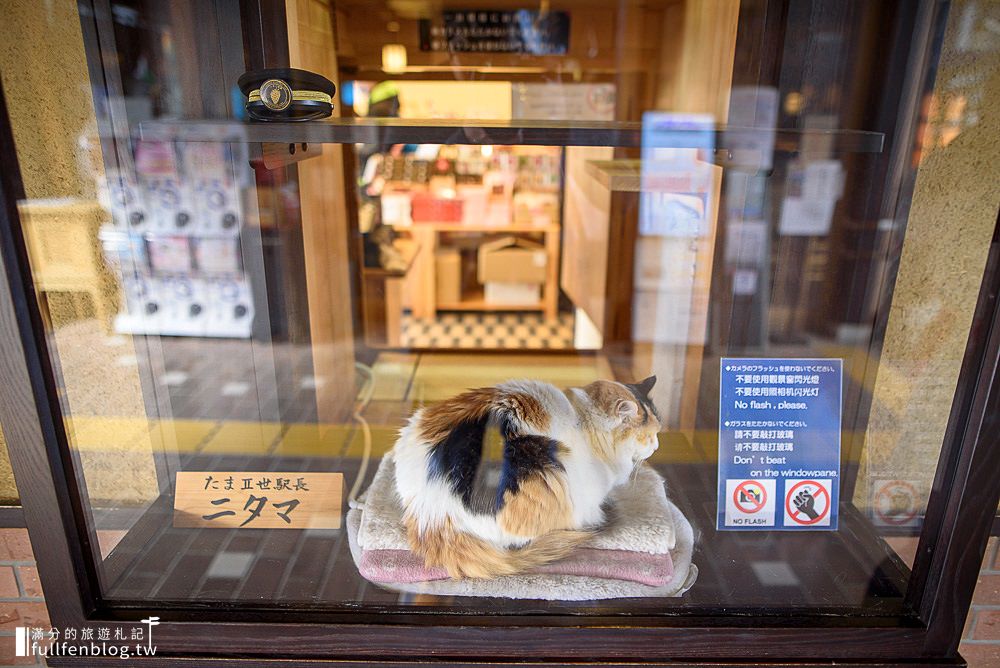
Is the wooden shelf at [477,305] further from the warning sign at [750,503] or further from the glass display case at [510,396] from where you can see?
the warning sign at [750,503]

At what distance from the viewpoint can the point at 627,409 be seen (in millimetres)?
826

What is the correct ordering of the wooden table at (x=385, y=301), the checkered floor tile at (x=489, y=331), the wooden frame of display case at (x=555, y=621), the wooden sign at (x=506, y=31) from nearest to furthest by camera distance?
the wooden frame of display case at (x=555, y=621), the wooden sign at (x=506, y=31), the wooden table at (x=385, y=301), the checkered floor tile at (x=489, y=331)

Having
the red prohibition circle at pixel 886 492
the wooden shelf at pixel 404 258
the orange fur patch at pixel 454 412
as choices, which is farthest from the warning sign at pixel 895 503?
the wooden shelf at pixel 404 258

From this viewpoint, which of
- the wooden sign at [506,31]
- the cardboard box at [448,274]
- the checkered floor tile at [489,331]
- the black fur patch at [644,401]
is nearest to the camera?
the black fur patch at [644,401]

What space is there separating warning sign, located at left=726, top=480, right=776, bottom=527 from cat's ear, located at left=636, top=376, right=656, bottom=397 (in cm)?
18

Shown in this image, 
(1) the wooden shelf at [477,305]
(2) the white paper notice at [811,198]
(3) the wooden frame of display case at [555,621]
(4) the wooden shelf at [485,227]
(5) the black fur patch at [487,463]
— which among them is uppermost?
(2) the white paper notice at [811,198]

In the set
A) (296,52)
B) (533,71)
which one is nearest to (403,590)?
(296,52)

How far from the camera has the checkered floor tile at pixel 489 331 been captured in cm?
219

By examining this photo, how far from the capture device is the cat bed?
70 cm

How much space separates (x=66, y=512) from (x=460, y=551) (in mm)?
425

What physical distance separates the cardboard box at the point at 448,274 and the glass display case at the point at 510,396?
149 cm

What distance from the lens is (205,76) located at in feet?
2.56

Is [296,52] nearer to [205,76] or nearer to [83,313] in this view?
[205,76]

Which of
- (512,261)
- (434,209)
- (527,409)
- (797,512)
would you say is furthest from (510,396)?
(512,261)
